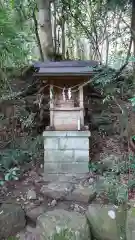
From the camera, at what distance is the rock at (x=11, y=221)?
2.78 m

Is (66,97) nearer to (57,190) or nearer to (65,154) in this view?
(65,154)

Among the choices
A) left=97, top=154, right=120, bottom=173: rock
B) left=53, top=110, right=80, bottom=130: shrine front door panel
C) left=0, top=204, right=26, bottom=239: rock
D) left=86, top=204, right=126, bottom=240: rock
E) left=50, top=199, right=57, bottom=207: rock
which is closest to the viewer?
left=86, top=204, right=126, bottom=240: rock

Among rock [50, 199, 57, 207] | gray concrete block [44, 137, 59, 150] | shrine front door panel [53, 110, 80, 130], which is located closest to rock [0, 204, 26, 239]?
rock [50, 199, 57, 207]

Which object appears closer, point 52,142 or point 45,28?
point 52,142

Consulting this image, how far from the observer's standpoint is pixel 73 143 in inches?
136

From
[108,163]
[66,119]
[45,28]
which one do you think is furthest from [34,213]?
[45,28]

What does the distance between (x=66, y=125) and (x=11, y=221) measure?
1.46 metres

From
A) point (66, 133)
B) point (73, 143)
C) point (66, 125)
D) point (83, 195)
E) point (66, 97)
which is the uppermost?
point (66, 97)

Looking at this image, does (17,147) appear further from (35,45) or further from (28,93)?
(35,45)

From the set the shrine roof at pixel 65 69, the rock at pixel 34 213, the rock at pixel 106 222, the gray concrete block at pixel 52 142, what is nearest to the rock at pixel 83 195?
the rock at pixel 106 222

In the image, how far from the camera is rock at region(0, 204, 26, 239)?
2.78 m

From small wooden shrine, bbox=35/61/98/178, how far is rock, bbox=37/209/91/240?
32.3 inches

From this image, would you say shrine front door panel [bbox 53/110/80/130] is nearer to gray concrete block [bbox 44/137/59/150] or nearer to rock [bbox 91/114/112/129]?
gray concrete block [bbox 44/137/59/150]

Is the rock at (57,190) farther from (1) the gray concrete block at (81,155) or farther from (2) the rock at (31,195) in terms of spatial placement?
(1) the gray concrete block at (81,155)
